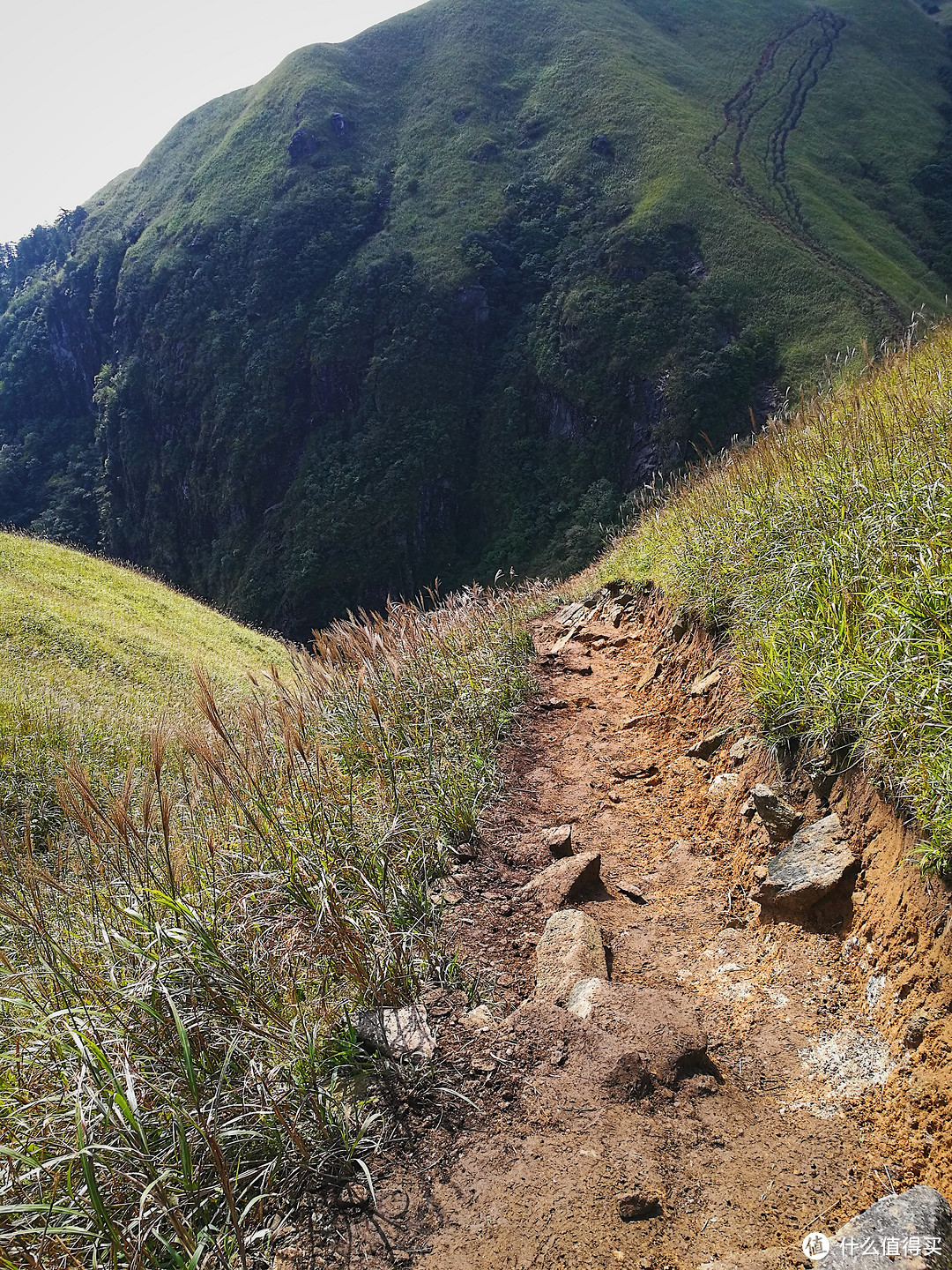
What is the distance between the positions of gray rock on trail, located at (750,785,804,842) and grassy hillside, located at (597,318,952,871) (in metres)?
0.22

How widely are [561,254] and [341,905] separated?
2910 inches

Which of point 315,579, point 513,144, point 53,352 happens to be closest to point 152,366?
point 53,352

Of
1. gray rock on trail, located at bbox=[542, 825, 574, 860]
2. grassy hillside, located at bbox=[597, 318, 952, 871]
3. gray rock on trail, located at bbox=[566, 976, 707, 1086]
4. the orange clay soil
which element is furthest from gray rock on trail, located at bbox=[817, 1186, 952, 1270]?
gray rock on trail, located at bbox=[542, 825, 574, 860]

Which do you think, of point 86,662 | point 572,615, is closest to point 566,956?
point 572,615

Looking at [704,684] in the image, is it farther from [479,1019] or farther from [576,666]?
[479,1019]

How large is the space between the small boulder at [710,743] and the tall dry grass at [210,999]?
4.80ft

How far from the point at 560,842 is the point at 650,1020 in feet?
4.61

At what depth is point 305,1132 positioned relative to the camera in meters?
2.19

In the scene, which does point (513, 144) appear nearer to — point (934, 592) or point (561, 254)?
point (561, 254)

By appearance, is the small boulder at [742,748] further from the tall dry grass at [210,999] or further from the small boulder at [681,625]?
the small boulder at [681,625]

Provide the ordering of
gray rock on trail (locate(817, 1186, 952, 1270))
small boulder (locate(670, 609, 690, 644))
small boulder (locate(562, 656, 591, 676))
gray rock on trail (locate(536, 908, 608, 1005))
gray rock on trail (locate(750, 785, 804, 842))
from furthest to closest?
small boulder (locate(562, 656, 591, 676))
small boulder (locate(670, 609, 690, 644))
gray rock on trail (locate(750, 785, 804, 842))
gray rock on trail (locate(536, 908, 608, 1005))
gray rock on trail (locate(817, 1186, 952, 1270))

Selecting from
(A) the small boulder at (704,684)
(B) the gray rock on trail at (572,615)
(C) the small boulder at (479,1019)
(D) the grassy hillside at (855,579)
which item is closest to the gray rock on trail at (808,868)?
(D) the grassy hillside at (855,579)

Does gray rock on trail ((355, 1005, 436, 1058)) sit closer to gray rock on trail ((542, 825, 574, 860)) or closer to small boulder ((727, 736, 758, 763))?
gray rock on trail ((542, 825, 574, 860))

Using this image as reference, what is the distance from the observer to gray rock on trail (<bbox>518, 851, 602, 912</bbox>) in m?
3.38
